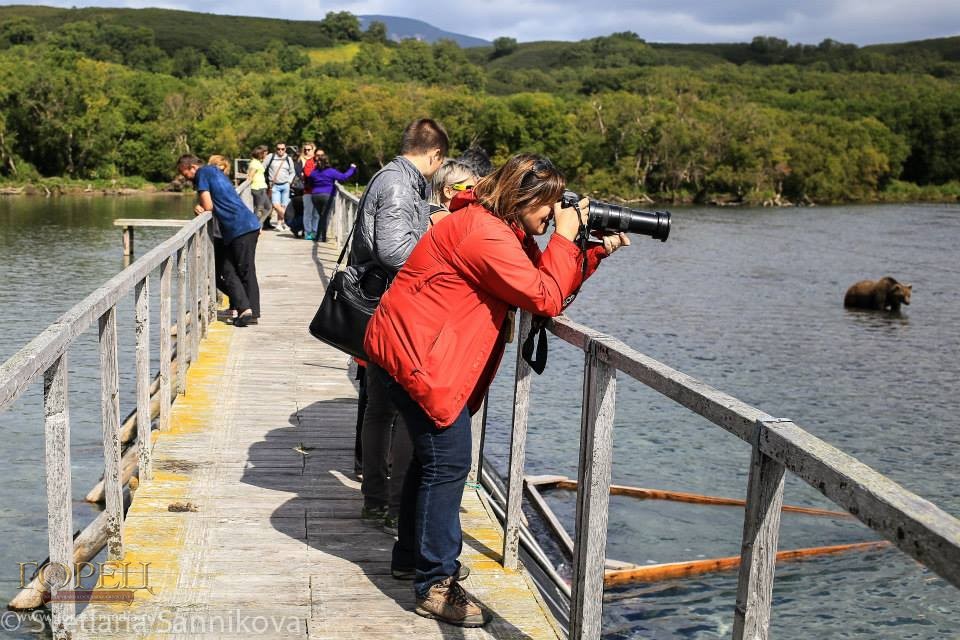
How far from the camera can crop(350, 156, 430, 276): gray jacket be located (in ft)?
15.1

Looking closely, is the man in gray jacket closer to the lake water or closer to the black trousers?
the lake water

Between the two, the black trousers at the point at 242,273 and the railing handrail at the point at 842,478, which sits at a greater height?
the railing handrail at the point at 842,478

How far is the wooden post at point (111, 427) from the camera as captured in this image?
159 inches

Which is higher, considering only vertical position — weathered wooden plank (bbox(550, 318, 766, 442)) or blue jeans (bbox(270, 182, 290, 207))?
weathered wooden plank (bbox(550, 318, 766, 442))

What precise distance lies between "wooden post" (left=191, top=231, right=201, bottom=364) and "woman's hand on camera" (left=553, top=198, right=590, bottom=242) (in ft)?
16.7

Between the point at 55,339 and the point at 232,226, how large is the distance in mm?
6807

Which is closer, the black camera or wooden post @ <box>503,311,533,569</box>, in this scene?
the black camera

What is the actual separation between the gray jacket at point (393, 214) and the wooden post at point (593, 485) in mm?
1237

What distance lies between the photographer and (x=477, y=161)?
18.9 ft

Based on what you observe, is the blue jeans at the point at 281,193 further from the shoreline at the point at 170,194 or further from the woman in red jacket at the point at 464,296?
the shoreline at the point at 170,194

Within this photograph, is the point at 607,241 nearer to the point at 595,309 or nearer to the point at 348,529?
the point at 348,529

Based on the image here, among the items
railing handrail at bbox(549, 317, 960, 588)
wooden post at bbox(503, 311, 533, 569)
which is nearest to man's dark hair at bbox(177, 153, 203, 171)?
wooden post at bbox(503, 311, 533, 569)

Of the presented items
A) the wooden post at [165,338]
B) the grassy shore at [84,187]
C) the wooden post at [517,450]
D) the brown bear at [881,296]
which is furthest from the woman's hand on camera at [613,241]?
the grassy shore at [84,187]

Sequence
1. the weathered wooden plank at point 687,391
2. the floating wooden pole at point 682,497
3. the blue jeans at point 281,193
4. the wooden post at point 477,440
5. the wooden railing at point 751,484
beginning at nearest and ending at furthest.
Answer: the wooden railing at point 751,484 < the weathered wooden plank at point 687,391 < the wooden post at point 477,440 < the floating wooden pole at point 682,497 < the blue jeans at point 281,193
